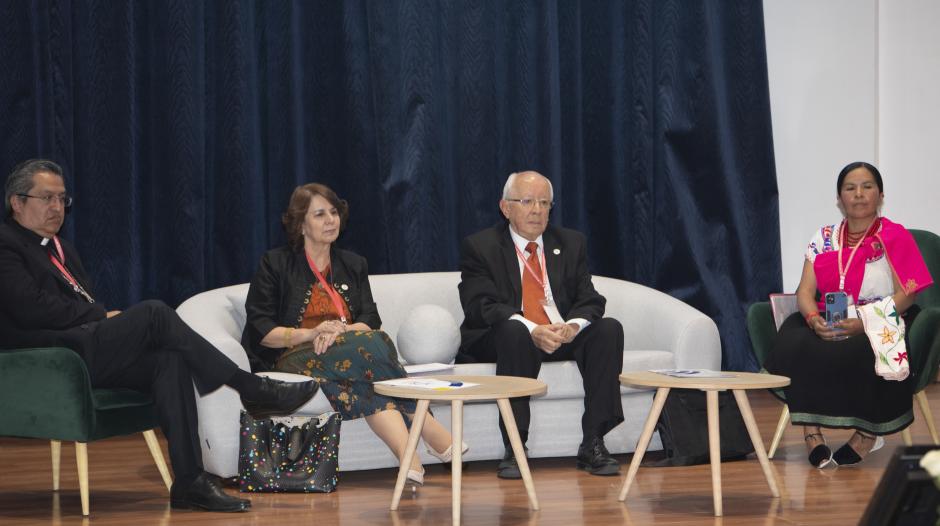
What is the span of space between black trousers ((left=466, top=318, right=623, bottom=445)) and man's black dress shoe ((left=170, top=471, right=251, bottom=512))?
3.58 feet

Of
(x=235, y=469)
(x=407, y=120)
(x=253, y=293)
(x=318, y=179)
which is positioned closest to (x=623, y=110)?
(x=407, y=120)

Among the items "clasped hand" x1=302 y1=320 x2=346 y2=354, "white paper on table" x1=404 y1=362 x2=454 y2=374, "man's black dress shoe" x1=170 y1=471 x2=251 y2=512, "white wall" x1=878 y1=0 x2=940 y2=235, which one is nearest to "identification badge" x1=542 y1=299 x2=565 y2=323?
"white paper on table" x1=404 y1=362 x2=454 y2=374

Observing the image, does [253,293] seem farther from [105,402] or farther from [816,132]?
[816,132]

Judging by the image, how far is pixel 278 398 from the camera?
13.0ft

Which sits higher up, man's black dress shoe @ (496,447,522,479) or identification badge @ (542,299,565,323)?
identification badge @ (542,299,565,323)

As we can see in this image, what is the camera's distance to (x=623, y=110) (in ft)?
19.8

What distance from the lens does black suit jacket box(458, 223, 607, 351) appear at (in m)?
4.60

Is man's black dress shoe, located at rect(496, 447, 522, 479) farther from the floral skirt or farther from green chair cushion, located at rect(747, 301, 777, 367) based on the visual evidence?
green chair cushion, located at rect(747, 301, 777, 367)

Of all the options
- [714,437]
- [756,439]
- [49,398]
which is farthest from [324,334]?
[756,439]

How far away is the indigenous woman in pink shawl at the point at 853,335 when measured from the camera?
429 centimetres

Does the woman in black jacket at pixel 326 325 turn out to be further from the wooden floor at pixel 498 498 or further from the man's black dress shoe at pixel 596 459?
the man's black dress shoe at pixel 596 459

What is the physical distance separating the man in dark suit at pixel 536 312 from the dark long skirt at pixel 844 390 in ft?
2.30

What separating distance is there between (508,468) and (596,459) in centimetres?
33

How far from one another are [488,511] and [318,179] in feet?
8.07
